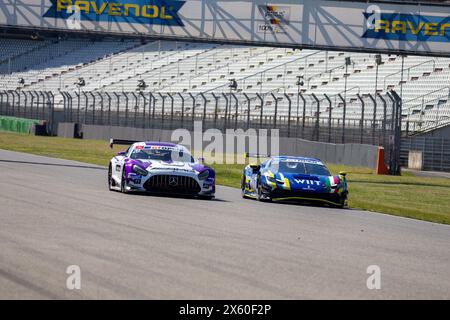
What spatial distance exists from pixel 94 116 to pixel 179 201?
3927 cm

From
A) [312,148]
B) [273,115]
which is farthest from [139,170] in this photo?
→ [273,115]

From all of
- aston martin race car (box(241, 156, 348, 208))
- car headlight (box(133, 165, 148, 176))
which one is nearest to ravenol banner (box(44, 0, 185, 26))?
aston martin race car (box(241, 156, 348, 208))

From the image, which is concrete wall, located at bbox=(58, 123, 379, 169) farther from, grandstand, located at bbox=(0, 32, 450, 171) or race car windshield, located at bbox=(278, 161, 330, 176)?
race car windshield, located at bbox=(278, 161, 330, 176)

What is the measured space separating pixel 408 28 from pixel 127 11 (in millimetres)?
9066

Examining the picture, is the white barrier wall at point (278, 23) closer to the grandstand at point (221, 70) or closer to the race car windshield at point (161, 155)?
the grandstand at point (221, 70)

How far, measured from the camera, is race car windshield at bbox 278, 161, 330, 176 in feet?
66.6

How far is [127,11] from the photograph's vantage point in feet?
112

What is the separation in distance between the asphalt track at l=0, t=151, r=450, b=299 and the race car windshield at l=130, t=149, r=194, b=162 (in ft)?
5.21

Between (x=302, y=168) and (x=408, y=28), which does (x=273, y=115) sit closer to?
(x=408, y=28)

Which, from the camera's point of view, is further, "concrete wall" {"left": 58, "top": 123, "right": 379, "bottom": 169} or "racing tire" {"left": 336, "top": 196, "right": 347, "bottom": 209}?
"concrete wall" {"left": 58, "top": 123, "right": 379, "bottom": 169}

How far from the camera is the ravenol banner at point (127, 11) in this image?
111 feet

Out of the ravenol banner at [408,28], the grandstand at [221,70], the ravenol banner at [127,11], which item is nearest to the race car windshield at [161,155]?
the ravenol banner at [127,11]

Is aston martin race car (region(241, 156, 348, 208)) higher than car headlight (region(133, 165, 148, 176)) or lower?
lower

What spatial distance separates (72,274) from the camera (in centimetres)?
813
